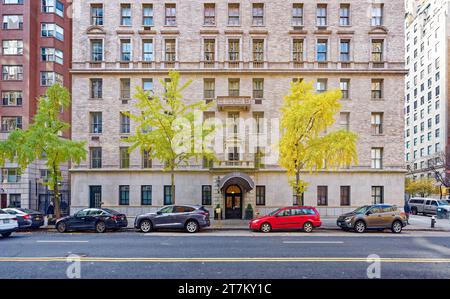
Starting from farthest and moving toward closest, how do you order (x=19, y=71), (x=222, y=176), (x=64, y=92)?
(x=19, y=71)
(x=222, y=176)
(x=64, y=92)

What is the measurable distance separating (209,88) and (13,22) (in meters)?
25.4

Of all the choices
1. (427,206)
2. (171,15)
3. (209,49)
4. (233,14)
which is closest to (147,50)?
(171,15)

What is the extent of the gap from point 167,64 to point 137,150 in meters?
8.23

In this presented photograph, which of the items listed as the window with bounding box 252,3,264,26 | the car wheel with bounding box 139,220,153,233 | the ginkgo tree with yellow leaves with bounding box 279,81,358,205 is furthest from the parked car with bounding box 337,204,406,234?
the window with bounding box 252,3,264,26

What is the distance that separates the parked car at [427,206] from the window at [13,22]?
4831 centimetres

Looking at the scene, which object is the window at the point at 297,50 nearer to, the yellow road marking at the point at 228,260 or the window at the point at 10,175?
the yellow road marking at the point at 228,260

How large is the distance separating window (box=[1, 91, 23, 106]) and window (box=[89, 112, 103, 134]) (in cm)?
1280

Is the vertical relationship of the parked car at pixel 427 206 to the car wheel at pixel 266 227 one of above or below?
below

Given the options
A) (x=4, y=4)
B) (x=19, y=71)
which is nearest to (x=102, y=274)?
(x=19, y=71)

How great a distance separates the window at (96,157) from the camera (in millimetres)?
26688

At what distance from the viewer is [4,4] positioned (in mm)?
33594

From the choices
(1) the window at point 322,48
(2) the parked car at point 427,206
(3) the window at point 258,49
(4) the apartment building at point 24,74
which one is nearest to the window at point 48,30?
(4) the apartment building at point 24,74

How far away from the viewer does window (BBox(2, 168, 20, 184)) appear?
3200 centimetres
